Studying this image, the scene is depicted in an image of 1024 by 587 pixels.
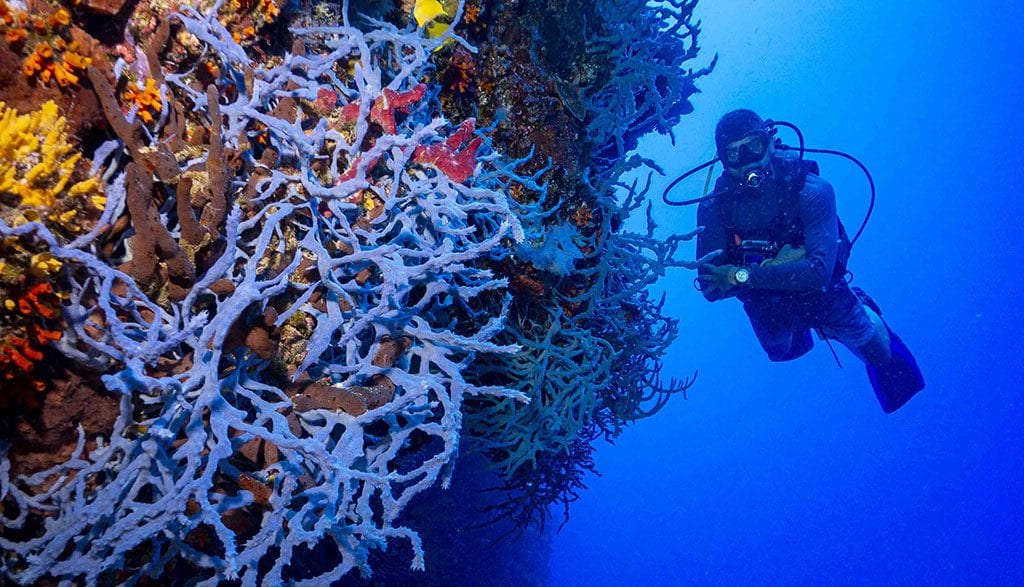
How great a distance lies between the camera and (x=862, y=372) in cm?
8144

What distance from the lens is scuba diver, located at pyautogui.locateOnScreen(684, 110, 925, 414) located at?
19.9 ft

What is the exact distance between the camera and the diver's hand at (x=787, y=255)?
250 inches

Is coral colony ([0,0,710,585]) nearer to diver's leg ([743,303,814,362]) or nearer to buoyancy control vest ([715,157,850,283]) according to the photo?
buoyancy control vest ([715,157,850,283])

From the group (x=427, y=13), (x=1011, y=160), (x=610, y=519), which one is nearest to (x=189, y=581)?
(x=427, y=13)

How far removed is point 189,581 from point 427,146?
236 cm

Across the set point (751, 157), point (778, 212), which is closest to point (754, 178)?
point (751, 157)

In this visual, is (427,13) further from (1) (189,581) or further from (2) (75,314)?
(1) (189,581)

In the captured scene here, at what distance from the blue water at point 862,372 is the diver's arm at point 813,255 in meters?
32.2

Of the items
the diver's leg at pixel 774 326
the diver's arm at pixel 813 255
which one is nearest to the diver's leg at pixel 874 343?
the diver's leg at pixel 774 326

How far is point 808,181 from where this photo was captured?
631cm

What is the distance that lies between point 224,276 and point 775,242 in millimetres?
6538

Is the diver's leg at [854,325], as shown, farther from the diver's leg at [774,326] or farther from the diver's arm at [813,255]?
the diver's arm at [813,255]

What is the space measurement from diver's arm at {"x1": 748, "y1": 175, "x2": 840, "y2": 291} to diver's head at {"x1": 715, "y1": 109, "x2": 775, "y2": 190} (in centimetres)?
66

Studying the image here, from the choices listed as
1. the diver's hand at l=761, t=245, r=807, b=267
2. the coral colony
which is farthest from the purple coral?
the diver's hand at l=761, t=245, r=807, b=267
